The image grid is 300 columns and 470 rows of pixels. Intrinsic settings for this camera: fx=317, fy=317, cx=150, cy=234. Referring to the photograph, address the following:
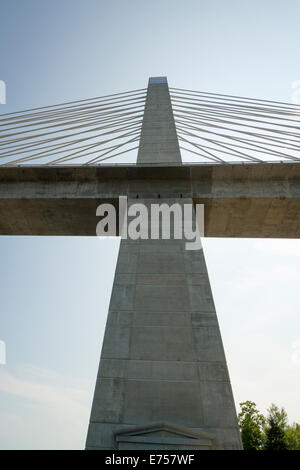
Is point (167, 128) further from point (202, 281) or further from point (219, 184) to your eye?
point (202, 281)

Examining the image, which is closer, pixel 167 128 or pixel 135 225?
pixel 135 225

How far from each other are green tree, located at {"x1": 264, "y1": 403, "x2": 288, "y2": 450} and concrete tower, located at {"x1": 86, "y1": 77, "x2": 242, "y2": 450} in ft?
110

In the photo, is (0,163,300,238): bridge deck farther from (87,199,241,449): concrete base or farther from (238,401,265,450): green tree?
(238,401,265,450): green tree

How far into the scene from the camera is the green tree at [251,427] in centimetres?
3769

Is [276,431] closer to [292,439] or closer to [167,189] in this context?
[292,439]

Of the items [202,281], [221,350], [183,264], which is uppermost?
[183,264]

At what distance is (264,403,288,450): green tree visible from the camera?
34.5 m

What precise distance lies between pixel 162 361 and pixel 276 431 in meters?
34.8

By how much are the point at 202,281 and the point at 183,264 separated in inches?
38.8

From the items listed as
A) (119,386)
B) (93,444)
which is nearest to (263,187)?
(119,386)
